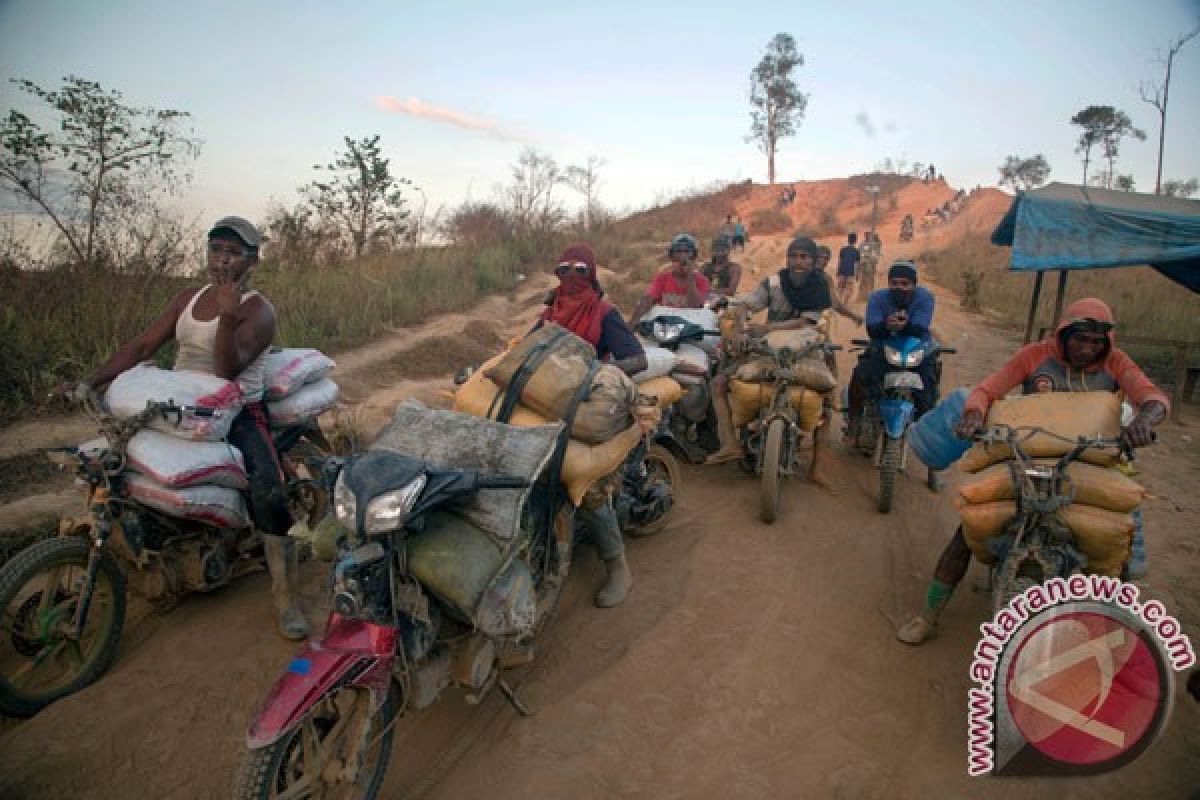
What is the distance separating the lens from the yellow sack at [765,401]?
208 inches

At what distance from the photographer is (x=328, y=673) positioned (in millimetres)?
2150

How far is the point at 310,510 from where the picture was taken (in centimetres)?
434

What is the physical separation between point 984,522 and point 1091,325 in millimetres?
1103

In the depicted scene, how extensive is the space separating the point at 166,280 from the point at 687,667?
7766 mm

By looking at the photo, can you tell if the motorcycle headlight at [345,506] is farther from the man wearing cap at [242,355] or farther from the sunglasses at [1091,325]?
the sunglasses at [1091,325]

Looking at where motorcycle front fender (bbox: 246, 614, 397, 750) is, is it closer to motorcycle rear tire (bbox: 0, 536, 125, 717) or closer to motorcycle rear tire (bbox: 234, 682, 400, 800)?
motorcycle rear tire (bbox: 234, 682, 400, 800)

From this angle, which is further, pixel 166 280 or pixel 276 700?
pixel 166 280

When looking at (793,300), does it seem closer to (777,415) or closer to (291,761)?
(777,415)

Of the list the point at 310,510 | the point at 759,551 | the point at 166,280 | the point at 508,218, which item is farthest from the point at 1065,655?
the point at 508,218

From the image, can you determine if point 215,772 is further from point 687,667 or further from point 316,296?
point 316,296

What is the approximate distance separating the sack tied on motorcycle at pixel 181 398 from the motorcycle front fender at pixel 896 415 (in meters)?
4.45

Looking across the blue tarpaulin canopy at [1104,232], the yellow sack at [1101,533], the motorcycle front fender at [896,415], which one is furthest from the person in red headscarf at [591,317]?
the blue tarpaulin canopy at [1104,232]

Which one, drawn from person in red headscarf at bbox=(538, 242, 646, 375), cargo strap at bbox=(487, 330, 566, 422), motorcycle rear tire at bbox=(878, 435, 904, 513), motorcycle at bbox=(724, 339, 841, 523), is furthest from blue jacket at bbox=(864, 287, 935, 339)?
cargo strap at bbox=(487, 330, 566, 422)

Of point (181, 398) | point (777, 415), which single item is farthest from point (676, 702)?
point (181, 398)
